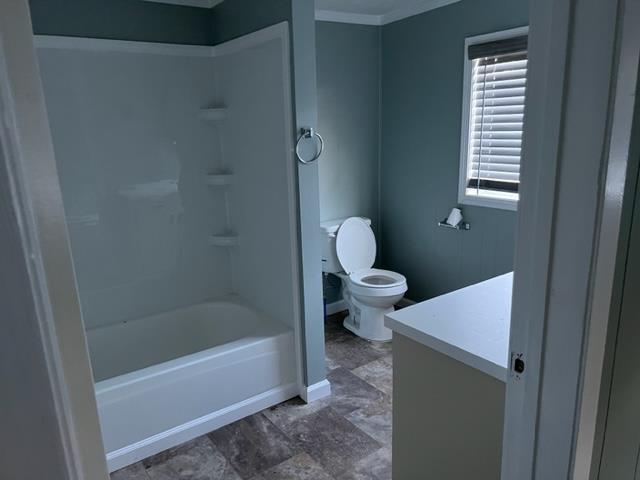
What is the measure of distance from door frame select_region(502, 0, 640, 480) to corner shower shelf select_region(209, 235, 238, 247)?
2.36m

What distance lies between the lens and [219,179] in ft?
9.82

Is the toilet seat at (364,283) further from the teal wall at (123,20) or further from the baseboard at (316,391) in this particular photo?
the teal wall at (123,20)

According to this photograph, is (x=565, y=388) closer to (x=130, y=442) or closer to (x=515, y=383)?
(x=515, y=383)

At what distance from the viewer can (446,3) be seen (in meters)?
3.12

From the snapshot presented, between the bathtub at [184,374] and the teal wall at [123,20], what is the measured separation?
5.56 ft

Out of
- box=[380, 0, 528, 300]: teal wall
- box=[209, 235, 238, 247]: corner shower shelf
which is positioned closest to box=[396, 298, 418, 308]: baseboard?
box=[380, 0, 528, 300]: teal wall

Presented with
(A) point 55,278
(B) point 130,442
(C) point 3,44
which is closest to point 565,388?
(A) point 55,278

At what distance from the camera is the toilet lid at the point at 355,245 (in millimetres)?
3506

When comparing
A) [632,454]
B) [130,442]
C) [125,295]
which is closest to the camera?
[632,454]

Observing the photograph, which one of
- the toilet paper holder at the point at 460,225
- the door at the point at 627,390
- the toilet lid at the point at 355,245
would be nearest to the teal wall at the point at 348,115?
the toilet lid at the point at 355,245

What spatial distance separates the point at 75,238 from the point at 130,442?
119 cm

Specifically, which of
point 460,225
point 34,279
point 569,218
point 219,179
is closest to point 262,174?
point 219,179

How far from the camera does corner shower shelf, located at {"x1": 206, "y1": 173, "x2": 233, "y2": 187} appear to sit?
2992 millimetres

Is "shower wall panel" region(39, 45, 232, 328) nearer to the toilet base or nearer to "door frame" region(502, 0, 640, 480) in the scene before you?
the toilet base
